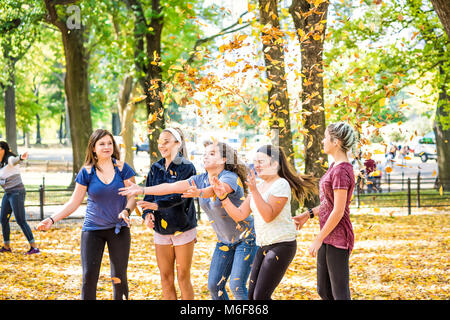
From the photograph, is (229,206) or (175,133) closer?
(229,206)

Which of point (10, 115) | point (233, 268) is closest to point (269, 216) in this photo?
point (233, 268)

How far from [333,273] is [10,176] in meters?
6.52

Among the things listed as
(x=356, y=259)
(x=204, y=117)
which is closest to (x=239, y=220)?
(x=204, y=117)

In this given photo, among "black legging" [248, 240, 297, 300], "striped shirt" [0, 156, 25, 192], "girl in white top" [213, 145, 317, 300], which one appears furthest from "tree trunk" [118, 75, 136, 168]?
"black legging" [248, 240, 297, 300]

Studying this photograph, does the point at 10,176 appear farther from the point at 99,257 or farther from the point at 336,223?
the point at 336,223

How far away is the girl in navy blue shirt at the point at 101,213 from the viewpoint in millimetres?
5191

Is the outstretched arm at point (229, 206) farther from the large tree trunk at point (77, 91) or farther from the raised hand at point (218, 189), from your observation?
the large tree trunk at point (77, 91)

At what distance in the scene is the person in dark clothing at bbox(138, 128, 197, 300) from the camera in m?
5.30

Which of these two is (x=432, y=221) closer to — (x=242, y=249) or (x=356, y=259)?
(x=356, y=259)

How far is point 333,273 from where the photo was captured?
4.54 meters

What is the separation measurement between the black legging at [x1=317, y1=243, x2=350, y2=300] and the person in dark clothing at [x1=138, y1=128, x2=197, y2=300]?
4.30 feet

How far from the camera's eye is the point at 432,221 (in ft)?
49.5

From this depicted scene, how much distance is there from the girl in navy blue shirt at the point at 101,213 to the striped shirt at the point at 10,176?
4442 mm

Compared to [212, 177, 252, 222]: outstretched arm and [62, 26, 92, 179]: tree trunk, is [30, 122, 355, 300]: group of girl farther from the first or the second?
[62, 26, 92, 179]: tree trunk
